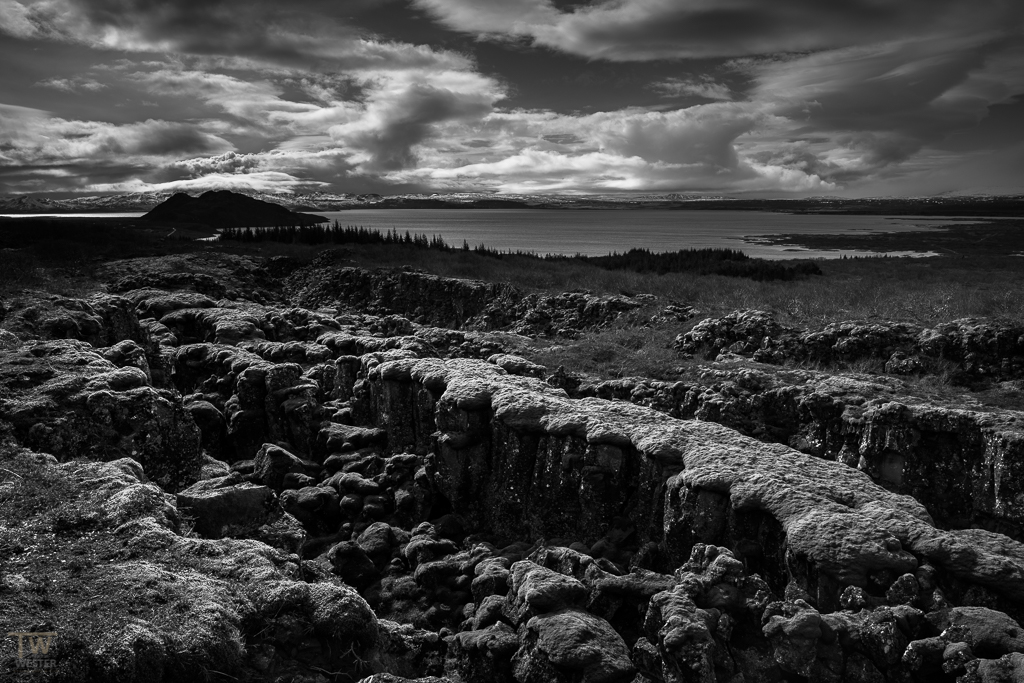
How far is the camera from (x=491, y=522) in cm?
1514

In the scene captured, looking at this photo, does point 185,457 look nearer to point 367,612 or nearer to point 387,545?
point 387,545

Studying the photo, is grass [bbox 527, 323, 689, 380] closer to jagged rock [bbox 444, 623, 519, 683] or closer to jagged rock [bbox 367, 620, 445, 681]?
jagged rock [bbox 367, 620, 445, 681]

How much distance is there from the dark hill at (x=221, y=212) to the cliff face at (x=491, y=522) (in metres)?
109

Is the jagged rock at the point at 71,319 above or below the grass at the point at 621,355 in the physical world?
above

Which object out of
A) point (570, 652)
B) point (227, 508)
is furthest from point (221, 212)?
point (570, 652)

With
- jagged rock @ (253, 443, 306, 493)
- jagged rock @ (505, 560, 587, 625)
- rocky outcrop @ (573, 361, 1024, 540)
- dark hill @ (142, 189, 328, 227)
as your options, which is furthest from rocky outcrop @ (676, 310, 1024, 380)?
dark hill @ (142, 189, 328, 227)

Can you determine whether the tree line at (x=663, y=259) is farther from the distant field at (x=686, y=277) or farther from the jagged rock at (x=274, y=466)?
the jagged rock at (x=274, y=466)

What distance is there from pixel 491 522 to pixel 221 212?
442ft

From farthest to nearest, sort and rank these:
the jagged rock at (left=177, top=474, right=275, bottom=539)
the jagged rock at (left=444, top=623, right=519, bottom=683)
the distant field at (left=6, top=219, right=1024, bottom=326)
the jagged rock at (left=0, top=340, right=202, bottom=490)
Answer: the distant field at (left=6, top=219, right=1024, bottom=326)
the jagged rock at (left=0, top=340, right=202, bottom=490)
the jagged rock at (left=177, top=474, right=275, bottom=539)
the jagged rock at (left=444, top=623, right=519, bottom=683)

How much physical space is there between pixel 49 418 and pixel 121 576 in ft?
23.2

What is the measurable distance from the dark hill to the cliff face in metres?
109
